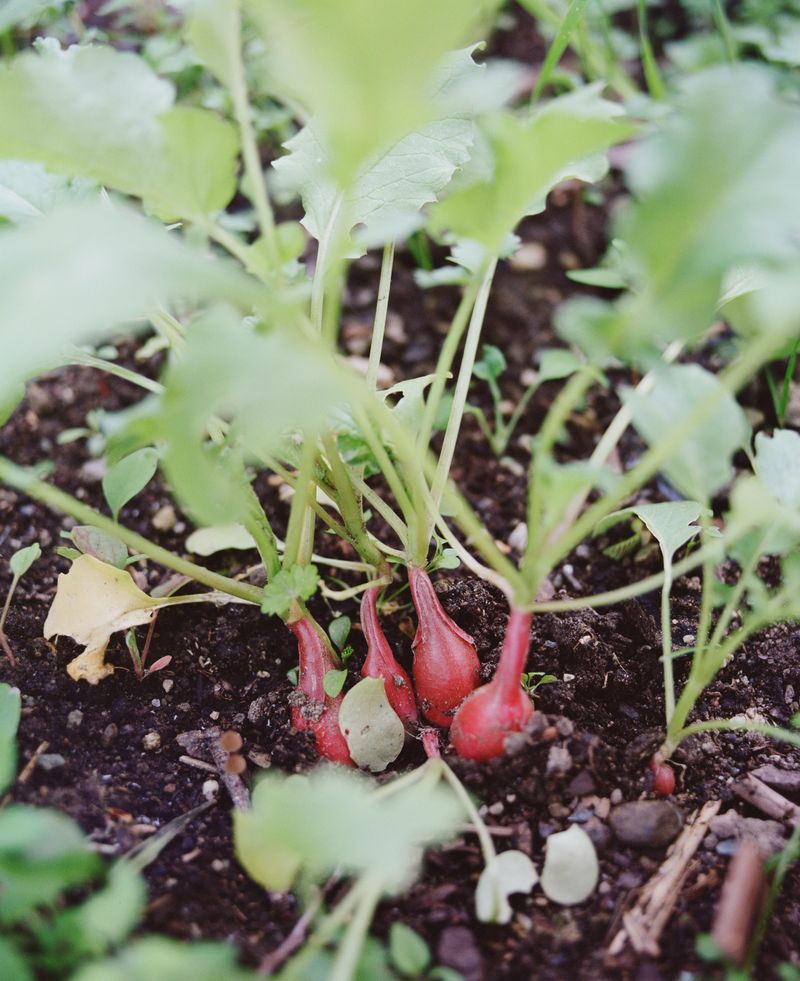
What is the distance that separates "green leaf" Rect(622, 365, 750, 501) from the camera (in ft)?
2.36

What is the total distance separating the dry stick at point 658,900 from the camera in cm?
77

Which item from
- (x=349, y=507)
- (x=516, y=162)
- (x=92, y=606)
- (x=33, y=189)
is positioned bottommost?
(x=92, y=606)

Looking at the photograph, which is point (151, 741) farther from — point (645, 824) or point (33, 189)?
point (33, 189)

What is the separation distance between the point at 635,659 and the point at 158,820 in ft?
1.92

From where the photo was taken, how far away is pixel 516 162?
0.69 metres

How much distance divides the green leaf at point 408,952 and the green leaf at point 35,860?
248mm

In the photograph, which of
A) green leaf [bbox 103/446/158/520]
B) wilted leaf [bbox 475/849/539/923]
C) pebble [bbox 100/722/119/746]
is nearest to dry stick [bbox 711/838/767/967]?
wilted leaf [bbox 475/849/539/923]

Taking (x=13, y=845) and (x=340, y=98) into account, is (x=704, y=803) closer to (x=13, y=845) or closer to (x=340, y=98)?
(x=13, y=845)

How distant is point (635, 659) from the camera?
1054mm

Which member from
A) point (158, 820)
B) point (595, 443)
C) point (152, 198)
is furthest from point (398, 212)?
point (158, 820)

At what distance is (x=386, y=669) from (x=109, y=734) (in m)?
0.32

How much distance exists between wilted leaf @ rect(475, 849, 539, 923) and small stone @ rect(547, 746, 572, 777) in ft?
0.28

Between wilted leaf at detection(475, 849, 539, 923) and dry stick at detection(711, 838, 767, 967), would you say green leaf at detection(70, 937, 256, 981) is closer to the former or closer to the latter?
wilted leaf at detection(475, 849, 539, 923)

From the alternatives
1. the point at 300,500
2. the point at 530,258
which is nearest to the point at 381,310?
the point at 300,500
